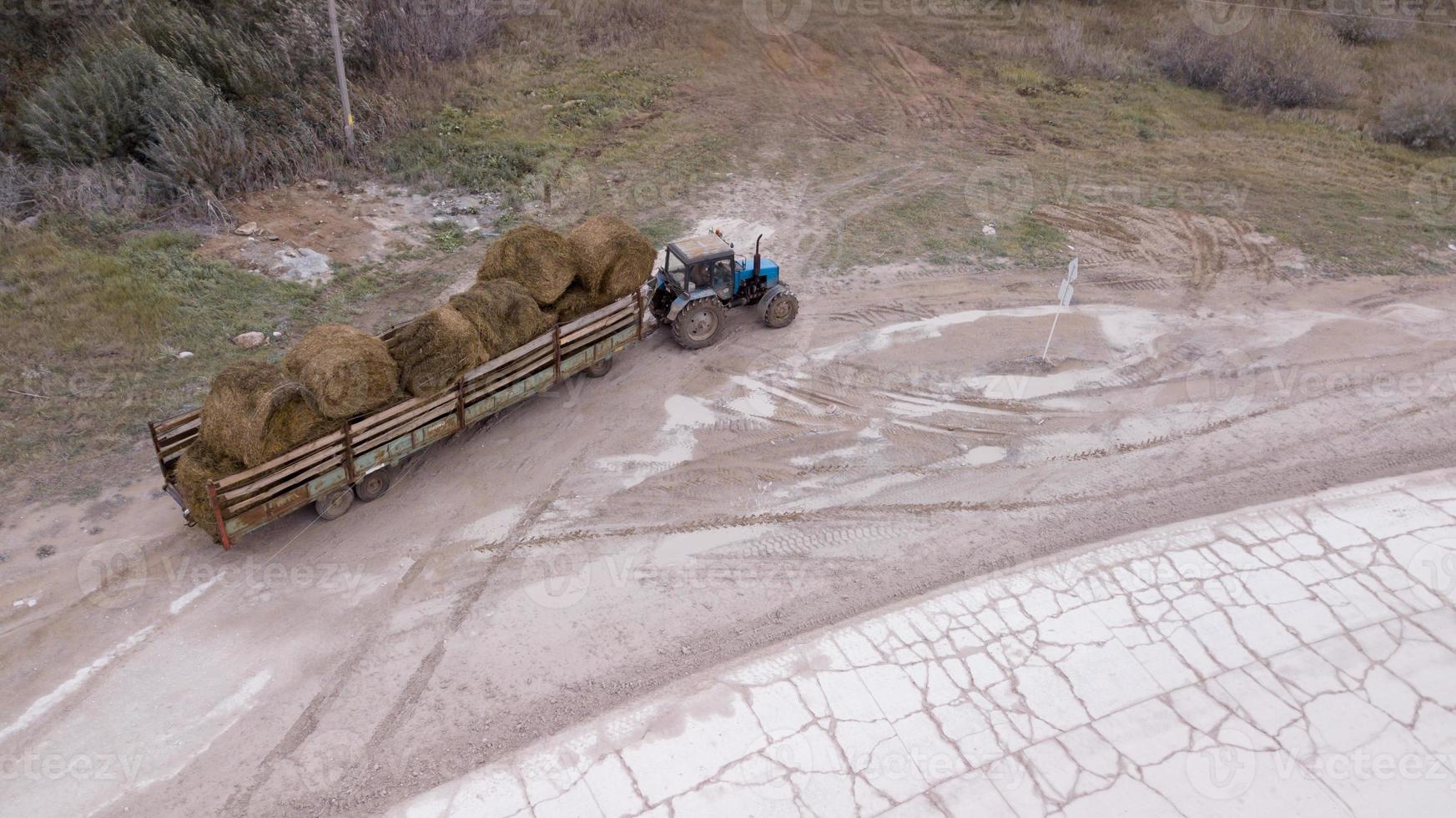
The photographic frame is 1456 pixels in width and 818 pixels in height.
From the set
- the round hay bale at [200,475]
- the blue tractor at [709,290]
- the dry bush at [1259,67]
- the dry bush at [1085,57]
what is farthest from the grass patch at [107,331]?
the dry bush at [1259,67]

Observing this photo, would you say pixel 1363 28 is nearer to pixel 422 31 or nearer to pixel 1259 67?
pixel 1259 67

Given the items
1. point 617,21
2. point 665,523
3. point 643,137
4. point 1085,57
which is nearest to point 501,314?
point 665,523

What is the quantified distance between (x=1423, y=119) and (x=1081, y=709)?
23.0m

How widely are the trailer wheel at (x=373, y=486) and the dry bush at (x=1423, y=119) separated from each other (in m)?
26.5

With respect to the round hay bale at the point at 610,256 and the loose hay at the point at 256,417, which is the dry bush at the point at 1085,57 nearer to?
the round hay bale at the point at 610,256

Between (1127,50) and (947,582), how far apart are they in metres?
23.5

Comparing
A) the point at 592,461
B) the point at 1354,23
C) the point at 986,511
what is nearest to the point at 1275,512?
the point at 986,511

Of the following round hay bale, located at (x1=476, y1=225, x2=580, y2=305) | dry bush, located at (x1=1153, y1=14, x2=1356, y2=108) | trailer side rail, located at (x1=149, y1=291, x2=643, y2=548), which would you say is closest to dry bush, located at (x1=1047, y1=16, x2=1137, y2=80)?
dry bush, located at (x1=1153, y1=14, x2=1356, y2=108)

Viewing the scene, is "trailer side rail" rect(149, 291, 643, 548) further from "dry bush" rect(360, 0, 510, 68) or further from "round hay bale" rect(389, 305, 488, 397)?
"dry bush" rect(360, 0, 510, 68)

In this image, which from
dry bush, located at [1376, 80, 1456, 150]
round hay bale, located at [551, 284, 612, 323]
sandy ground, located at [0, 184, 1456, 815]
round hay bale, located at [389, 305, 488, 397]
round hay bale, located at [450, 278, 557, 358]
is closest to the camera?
sandy ground, located at [0, 184, 1456, 815]

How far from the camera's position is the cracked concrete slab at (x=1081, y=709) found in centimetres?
730

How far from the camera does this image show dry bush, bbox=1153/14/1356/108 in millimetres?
24109

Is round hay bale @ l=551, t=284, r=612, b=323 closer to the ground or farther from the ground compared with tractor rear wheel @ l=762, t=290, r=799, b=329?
farther from the ground

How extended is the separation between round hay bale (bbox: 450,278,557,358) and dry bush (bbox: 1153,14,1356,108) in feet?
75.8
